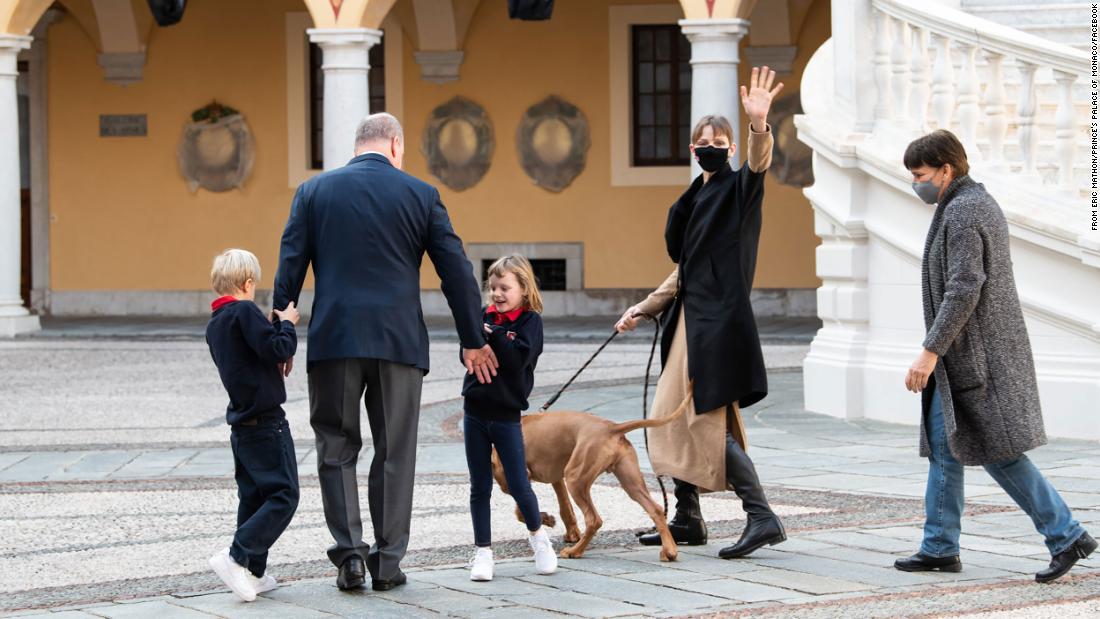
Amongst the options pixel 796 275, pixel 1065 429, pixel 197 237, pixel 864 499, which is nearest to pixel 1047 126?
pixel 1065 429

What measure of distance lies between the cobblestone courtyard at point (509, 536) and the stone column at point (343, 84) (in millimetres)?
7412

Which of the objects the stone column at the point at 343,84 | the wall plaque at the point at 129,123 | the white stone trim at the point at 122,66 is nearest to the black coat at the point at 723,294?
the stone column at the point at 343,84

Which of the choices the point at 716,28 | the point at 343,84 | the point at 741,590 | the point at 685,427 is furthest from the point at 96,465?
the point at 716,28

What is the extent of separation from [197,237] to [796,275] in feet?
24.9

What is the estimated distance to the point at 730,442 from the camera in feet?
21.6

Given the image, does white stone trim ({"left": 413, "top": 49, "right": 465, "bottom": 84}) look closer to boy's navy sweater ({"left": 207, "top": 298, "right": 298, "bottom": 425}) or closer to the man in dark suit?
the man in dark suit

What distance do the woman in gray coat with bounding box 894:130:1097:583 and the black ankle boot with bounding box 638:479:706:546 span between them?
2.78ft

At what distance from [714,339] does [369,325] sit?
4.28 feet

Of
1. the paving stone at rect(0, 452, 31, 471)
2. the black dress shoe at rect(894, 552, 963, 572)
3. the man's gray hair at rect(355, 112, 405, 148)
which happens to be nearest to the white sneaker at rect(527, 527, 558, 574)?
the black dress shoe at rect(894, 552, 963, 572)

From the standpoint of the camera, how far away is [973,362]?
5992 mm

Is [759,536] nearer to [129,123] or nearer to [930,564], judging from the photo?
[930,564]

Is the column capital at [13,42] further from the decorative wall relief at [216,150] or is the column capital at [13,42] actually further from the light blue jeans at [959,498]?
the light blue jeans at [959,498]

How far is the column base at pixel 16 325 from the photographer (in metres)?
20.2

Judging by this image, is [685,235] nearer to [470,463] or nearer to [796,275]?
[470,463]
